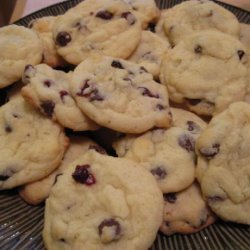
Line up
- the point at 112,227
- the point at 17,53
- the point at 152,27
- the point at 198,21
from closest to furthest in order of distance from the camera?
the point at 112,227, the point at 17,53, the point at 198,21, the point at 152,27

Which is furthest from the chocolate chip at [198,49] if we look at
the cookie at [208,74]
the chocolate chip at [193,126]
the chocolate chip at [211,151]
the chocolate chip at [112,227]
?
the chocolate chip at [112,227]

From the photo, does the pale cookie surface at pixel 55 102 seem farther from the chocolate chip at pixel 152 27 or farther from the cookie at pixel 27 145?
A: the chocolate chip at pixel 152 27

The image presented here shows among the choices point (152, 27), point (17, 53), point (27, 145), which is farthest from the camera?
point (152, 27)

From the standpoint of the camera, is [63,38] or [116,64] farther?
[63,38]

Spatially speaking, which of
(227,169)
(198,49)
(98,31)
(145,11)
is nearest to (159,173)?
(227,169)

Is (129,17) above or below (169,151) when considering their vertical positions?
above

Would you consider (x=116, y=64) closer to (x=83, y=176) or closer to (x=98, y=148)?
(x=98, y=148)

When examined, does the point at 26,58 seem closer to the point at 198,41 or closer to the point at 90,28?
the point at 90,28
